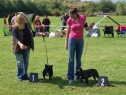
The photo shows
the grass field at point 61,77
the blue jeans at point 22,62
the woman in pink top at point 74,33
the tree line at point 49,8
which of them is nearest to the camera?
the grass field at point 61,77

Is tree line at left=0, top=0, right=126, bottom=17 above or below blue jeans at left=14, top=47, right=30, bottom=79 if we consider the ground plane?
above

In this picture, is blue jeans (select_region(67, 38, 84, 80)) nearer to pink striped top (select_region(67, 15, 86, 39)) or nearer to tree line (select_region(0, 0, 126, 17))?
pink striped top (select_region(67, 15, 86, 39))

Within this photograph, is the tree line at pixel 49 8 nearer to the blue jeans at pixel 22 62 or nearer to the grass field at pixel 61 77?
the grass field at pixel 61 77

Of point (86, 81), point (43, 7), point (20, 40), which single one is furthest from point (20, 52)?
point (43, 7)

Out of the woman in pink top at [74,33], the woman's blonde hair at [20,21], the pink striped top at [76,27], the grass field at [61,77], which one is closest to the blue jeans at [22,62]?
the grass field at [61,77]

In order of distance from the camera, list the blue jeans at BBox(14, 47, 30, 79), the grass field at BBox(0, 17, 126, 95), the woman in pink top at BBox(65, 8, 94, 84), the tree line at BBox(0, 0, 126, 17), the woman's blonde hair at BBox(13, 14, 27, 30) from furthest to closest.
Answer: the tree line at BBox(0, 0, 126, 17), the blue jeans at BBox(14, 47, 30, 79), the woman's blonde hair at BBox(13, 14, 27, 30), the woman in pink top at BBox(65, 8, 94, 84), the grass field at BBox(0, 17, 126, 95)

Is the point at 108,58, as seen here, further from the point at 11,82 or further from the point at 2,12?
the point at 2,12

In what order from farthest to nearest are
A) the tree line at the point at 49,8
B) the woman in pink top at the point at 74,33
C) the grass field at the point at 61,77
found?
the tree line at the point at 49,8
the woman in pink top at the point at 74,33
the grass field at the point at 61,77

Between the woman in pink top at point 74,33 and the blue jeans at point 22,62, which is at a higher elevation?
the woman in pink top at point 74,33

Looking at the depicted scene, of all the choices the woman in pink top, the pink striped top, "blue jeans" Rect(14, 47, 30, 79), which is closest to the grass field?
"blue jeans" Rect(14, 47, 30, 79)

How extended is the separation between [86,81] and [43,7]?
69071 mm

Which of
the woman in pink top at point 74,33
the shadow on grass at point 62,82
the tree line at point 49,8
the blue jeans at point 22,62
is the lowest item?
the shadow on grass at point 62,82

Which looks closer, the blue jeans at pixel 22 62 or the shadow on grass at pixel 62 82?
the shadow on grass at pixel 62 82

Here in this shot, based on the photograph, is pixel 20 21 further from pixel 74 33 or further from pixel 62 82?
pixel 62 82
